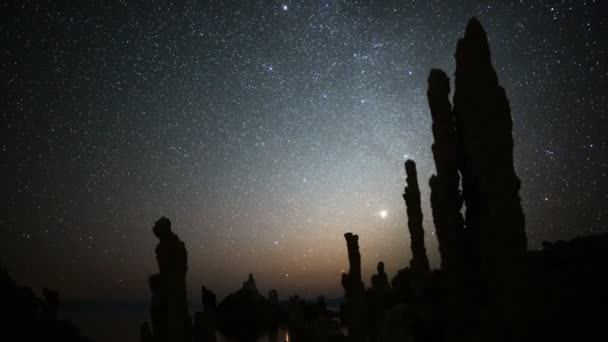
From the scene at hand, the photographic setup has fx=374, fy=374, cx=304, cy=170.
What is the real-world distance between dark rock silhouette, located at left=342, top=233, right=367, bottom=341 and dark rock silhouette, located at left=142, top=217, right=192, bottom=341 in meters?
15.1

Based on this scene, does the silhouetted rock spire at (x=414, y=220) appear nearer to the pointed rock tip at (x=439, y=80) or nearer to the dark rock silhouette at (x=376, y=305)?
the dark rock silhouette at (x=376, y=305)

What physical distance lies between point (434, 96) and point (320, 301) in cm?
8573

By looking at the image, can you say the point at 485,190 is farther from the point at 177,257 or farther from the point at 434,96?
the point at 177,257

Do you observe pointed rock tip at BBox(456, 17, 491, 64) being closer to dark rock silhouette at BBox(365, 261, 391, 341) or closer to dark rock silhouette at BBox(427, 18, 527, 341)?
dark rock silhouette at BBox(427, 18, 527, 341)

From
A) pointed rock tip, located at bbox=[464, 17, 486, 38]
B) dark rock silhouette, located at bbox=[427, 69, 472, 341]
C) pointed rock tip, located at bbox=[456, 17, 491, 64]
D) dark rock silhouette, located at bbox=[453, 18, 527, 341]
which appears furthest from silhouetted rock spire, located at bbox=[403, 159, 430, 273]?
pointed rock tip, located at bbox=[464, 17, 486, 38]

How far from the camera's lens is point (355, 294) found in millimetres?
31719

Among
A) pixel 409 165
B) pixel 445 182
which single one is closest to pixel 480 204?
pixel 445 182

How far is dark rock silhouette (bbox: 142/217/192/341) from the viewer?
802 inches

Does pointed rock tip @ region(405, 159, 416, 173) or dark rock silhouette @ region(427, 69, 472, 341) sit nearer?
dark rock silhouette @ region(427, 69, 472, 341)

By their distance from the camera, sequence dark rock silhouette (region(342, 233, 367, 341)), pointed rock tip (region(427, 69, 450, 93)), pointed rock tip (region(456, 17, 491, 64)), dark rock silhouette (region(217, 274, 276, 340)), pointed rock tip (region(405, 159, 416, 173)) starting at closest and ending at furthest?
pointed rock tip (region(456, 17, 491, 64))
pointed rock tip (region(427, 69, 450, 93))
dark rock silhouette (region(342, 233, 367, 341))
pointed rock tip (region(405, 159, 416, 173))
dark rock silhouette (region(217, 274, 276, 340))

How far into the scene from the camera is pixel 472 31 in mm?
20031

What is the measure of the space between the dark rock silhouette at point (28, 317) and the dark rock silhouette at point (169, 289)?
12.1 m

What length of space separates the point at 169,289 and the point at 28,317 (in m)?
21.2

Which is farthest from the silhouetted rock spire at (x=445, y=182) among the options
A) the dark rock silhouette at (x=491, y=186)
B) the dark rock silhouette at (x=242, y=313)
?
the dark rock silhouette at (x=242, y=313)
